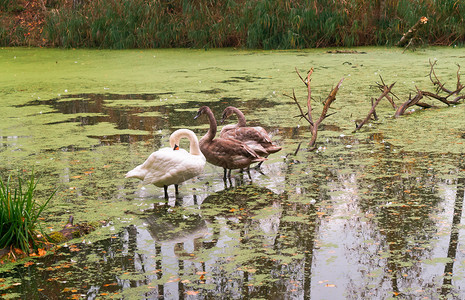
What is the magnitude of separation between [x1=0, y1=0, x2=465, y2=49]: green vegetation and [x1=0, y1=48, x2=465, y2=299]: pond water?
4.70 metres

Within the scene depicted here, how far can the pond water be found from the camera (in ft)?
9.66

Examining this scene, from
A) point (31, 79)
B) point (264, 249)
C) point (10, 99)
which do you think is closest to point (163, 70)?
point (31, 79)

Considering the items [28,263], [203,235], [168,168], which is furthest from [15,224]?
[168,168]

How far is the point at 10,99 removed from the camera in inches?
349

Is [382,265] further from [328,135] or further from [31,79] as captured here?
[31,79]

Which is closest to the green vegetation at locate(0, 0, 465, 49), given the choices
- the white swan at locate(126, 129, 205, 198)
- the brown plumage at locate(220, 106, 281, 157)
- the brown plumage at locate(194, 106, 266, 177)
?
the brown plumage at locate(220, 106, 281, 157)

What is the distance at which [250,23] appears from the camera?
44.7 feet

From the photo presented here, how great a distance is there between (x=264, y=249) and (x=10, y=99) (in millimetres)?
6744

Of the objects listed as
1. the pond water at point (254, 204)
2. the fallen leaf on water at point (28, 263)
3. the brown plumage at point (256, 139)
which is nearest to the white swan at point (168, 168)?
the pond water at point (254, 204)

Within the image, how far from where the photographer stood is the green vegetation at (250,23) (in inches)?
520

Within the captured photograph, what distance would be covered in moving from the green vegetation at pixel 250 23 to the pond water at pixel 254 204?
470 centimetres

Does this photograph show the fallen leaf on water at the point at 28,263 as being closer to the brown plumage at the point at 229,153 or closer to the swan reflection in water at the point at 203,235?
the swan reflection in water at the point at 203,235

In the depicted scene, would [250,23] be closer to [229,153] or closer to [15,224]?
[229,153]

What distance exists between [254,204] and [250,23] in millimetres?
10057
